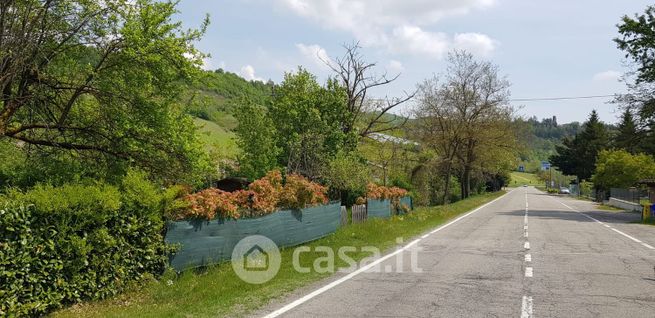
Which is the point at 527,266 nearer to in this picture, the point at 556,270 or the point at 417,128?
the point at 556,270

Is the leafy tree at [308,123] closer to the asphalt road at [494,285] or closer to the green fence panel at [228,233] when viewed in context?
the green fence panel at [228,233]

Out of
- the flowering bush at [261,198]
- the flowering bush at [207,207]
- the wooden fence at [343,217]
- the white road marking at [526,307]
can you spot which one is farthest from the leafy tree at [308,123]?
the white road marking at [526,307]

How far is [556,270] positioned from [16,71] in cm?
1331

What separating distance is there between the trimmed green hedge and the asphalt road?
9.87 feet

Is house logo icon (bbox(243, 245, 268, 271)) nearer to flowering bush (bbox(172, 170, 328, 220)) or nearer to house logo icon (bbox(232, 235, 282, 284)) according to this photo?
house logo icon (bbox(232, 235, 282, 284))

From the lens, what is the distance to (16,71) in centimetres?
1298

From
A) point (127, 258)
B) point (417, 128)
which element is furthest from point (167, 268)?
point (417, 128)

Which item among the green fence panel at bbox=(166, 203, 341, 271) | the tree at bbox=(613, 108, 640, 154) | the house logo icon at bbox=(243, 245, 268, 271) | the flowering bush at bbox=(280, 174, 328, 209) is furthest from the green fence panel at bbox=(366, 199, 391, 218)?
the tree at bbox=(613, 108, 640, 154)

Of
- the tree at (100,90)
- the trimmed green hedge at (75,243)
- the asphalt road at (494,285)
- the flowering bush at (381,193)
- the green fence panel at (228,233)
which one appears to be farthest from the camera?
the flowering bush at (381,193)

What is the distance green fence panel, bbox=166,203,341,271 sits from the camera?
11.7m

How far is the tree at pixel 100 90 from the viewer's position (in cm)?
1505

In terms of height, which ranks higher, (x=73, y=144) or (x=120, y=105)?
(x=120, y=105)

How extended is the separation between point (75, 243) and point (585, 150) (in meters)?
108

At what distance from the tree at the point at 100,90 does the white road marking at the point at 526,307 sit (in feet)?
33.1
